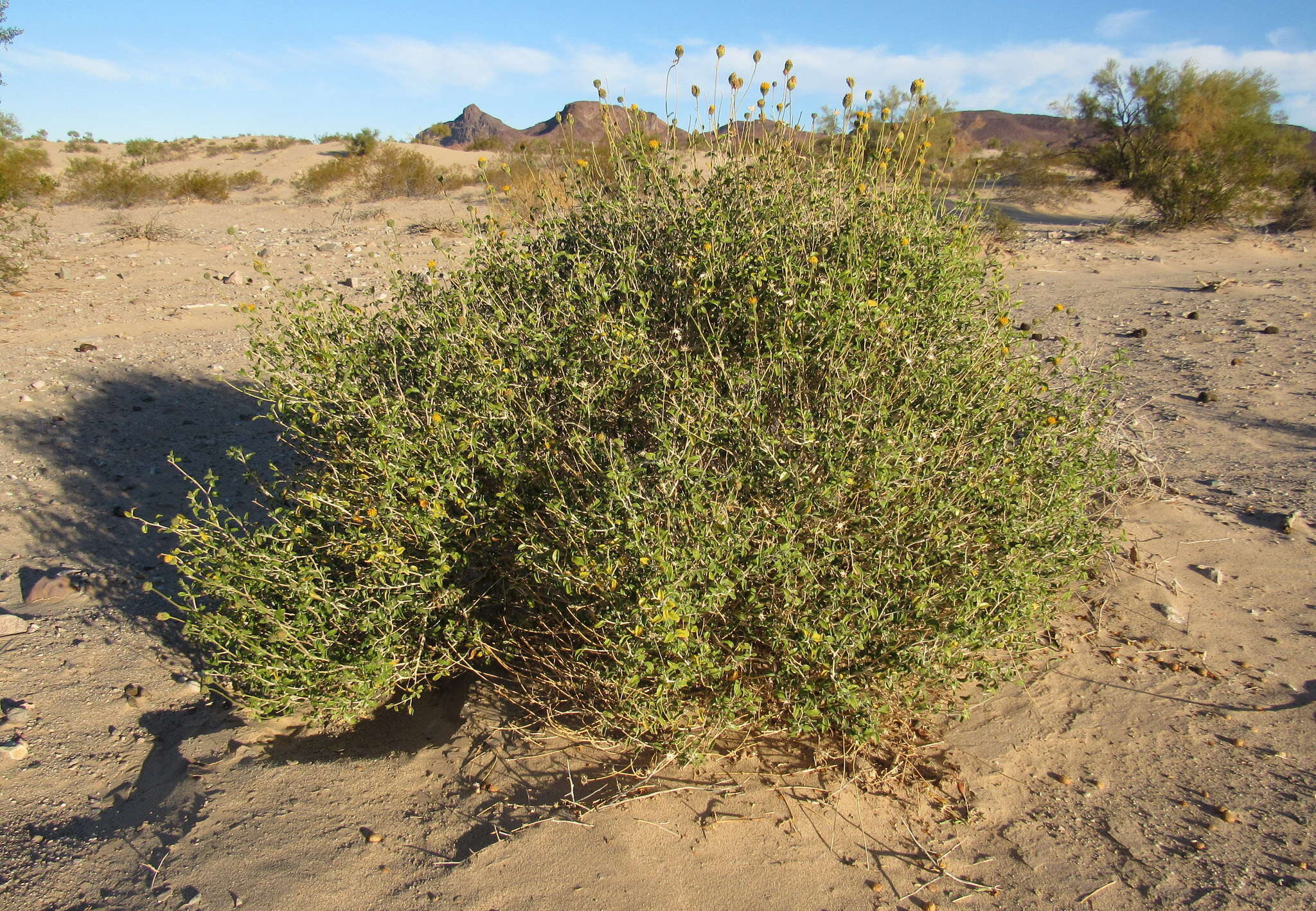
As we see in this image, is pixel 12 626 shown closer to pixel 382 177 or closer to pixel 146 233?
pixel 146 233

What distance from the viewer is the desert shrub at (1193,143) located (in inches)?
420

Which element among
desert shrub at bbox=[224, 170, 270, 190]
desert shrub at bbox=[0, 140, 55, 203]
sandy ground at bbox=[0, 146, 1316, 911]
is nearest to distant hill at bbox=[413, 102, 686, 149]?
sandy ground at bbox=[0, 146, 1316, 911]

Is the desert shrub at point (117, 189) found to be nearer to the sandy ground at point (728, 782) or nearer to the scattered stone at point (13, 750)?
the sandy ground at point (728, 782)

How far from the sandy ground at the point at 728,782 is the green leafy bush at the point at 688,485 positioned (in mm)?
229

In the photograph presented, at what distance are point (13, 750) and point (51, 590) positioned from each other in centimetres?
122

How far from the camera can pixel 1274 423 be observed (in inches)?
184

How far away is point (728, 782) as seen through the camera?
7.91 ft

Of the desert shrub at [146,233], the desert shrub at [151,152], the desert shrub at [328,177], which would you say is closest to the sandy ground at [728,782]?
the desert shrub at [146,233]

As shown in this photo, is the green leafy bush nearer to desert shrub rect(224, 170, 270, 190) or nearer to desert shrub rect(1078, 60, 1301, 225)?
desert shrub rect(1078, 60, 1301, 225)

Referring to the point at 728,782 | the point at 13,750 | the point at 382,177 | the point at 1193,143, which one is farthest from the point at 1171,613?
the point at 382,177

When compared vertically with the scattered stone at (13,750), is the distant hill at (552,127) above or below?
above

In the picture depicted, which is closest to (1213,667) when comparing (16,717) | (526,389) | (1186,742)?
(1186,742)

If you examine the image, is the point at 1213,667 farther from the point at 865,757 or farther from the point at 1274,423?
the point at 1274,423

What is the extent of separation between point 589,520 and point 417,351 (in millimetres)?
1198
